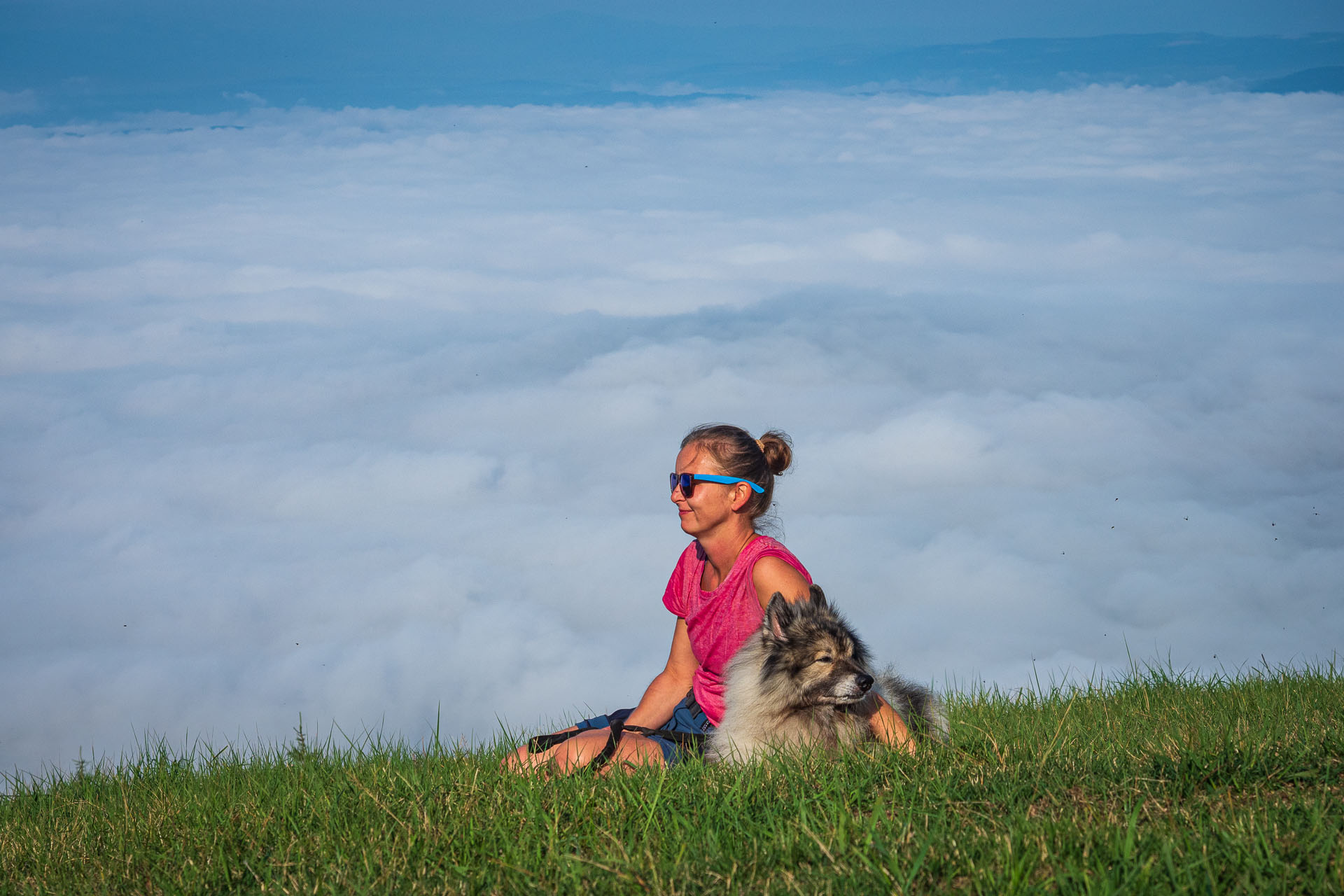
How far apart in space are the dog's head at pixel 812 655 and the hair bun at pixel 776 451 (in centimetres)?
137

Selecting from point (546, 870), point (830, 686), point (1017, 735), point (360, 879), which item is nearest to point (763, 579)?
point (830, 686)

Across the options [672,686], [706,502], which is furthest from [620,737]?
[706,502]

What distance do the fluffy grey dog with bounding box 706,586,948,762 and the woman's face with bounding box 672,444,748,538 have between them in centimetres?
89

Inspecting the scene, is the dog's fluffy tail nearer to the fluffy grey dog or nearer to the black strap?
the fluffy grey dog

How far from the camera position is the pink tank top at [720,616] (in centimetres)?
634

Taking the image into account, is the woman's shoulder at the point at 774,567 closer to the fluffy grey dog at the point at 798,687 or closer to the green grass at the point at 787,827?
the fluffy grey dog at the point at 798,687

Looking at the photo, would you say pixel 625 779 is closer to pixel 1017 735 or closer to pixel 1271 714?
pixel 1017 735

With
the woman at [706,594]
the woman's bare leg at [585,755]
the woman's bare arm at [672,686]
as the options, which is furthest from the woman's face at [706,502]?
the woman's bare leg at [585,755]

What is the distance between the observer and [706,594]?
6613 mm

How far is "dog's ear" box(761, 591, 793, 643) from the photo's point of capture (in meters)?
5.68

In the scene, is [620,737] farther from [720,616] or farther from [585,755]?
[720,616]

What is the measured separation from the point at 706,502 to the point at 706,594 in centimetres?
62

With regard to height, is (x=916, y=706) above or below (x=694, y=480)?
below

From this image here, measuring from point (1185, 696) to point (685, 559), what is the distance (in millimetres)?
4860
